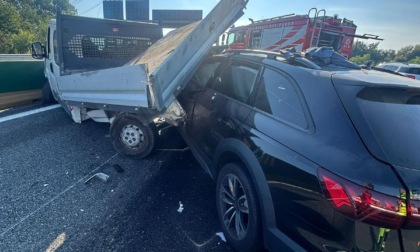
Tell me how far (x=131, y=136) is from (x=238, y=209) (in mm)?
2344

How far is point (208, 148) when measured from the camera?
10.1 ft

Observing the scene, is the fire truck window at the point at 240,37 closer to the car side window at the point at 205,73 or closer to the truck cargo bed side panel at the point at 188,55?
the truck cargo bed side panel at the point at 188,55

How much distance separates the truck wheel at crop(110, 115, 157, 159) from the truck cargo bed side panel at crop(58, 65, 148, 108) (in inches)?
15.6

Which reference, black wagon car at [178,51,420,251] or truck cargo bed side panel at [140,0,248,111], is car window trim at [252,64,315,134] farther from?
truck cargo bed side panel at [140,0,248,111]

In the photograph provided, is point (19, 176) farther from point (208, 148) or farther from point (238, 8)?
point (238, 8)

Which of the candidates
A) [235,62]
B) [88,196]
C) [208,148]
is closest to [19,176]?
[88,196]

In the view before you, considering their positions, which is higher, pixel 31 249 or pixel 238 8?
pixel 238 8

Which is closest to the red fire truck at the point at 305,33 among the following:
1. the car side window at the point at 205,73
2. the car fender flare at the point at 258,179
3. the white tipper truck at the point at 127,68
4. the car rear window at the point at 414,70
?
the car rear window at the point at 414,70

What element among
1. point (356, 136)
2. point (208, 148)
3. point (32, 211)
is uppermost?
point (356, 136)

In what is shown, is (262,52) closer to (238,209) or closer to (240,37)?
(238,209)

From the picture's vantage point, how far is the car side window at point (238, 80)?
2543 mm

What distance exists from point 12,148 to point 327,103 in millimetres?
4851

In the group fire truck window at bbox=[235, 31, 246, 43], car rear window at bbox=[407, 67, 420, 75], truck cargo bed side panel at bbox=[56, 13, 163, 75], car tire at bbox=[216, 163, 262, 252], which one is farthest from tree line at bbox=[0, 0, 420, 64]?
fire truck window at bbox=[235, 31, 246, 43]

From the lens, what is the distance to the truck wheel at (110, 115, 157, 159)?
3917 millimetres
